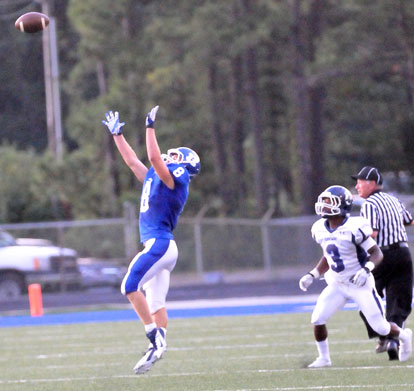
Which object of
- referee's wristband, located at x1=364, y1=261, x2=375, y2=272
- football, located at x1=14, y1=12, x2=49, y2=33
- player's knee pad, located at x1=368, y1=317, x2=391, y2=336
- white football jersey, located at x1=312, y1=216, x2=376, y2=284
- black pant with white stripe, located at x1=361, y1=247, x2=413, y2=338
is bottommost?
player's knee pad, located at x1=368, y1=317, x2=391, y2=336

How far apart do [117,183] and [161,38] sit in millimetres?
5562

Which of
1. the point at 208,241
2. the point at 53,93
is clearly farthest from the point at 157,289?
the point at 53,93

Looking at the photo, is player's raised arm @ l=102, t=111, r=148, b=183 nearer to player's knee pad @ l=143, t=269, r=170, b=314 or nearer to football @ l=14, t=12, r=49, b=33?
player's knee pad @ l=143, t=269, r=170, b=314

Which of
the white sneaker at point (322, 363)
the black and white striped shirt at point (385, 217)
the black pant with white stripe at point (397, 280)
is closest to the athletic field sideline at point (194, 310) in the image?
the black pant with white stripe at point (397, 280)

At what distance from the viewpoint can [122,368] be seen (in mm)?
9188

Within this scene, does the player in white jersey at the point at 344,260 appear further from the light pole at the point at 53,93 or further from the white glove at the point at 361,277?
the light pole at the point at 53,93

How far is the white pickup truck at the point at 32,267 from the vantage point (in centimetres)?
2259

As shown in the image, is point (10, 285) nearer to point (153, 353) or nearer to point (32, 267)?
point (32, 267)

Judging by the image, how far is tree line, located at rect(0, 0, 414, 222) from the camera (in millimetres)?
28312

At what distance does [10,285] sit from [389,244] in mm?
14919

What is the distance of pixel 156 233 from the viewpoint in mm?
8039

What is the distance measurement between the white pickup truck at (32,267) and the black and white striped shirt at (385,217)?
47.8 ft

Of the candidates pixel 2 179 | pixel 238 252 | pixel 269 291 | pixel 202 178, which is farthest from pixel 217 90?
pixel 269 291

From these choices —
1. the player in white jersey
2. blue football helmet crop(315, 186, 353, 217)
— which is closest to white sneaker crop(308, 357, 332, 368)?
the player in white jersey
